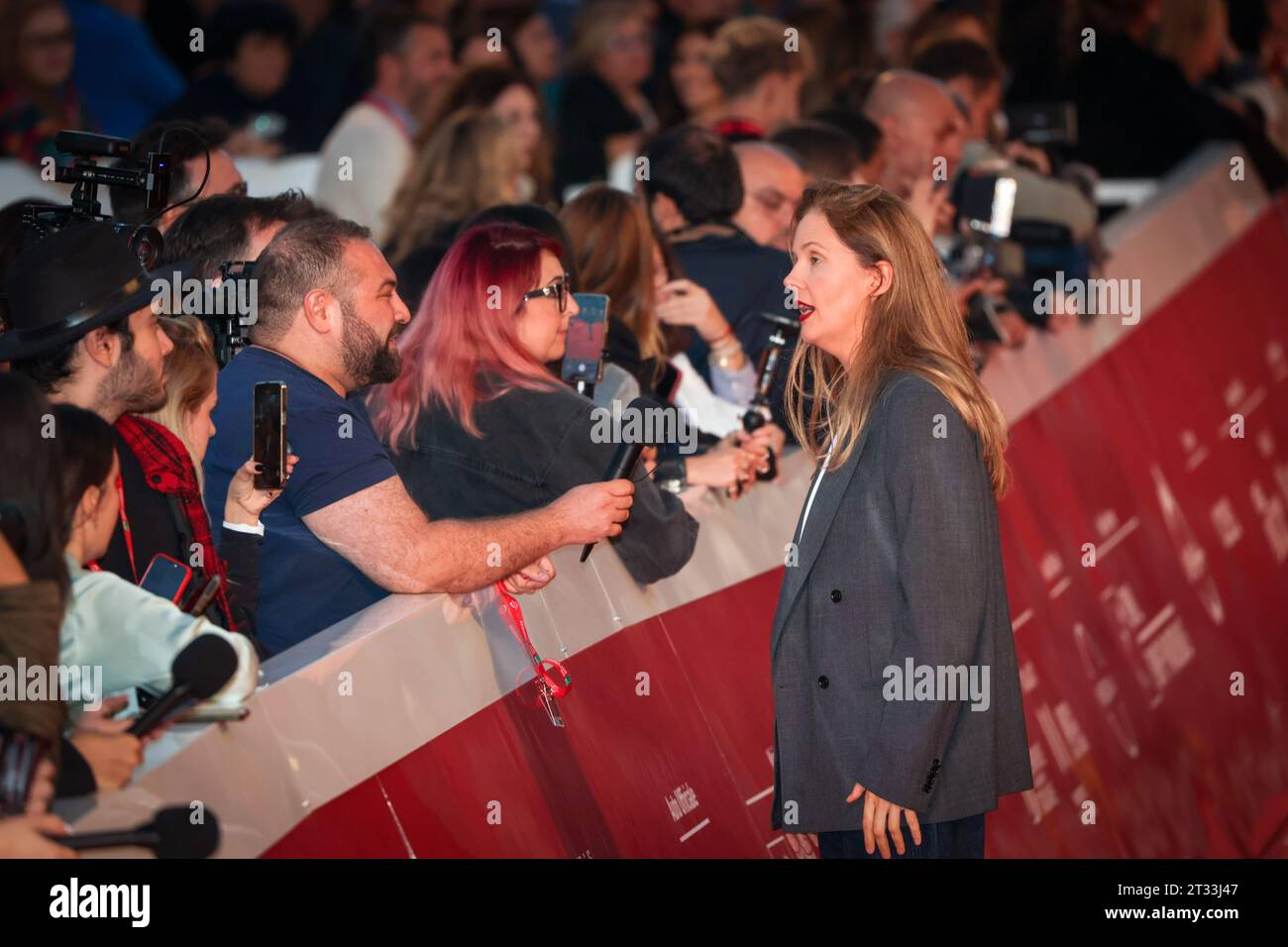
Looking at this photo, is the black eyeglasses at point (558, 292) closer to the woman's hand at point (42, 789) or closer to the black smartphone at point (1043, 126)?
the woman's hand at point (42, 789)

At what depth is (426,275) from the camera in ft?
18.6

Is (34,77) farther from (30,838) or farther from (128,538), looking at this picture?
(30,838)

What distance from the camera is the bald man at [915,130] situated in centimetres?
782

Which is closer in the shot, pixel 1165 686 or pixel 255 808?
pixel 255 808

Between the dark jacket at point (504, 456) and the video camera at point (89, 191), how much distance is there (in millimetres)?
717

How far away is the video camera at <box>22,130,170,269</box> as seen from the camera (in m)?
4.19

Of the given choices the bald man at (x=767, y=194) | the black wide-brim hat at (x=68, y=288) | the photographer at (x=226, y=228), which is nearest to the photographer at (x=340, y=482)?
the black wide-brim hat at (x=68, y=288)

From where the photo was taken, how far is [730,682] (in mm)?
4918
